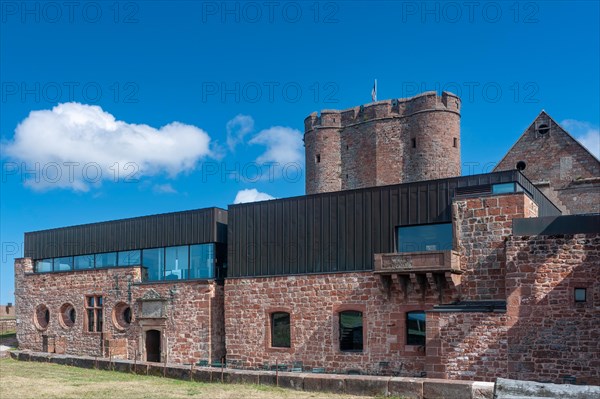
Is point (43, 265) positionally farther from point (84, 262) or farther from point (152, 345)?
point (152, 345)

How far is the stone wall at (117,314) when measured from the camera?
26328 mm

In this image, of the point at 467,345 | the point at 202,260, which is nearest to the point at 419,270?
the point at 467,345

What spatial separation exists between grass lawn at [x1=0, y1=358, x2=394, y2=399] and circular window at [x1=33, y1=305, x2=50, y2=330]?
12692 millimetres

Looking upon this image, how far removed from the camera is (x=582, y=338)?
55.2ft

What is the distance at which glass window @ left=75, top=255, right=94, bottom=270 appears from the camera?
103 ft

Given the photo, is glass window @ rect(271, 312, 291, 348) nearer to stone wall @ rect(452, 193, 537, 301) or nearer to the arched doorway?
the arched doorway

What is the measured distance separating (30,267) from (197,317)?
13.2 meters

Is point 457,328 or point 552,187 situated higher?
point 552,187

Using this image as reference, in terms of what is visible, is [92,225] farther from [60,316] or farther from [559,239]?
[559,239]

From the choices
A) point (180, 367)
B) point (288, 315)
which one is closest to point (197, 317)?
point (288, 315)

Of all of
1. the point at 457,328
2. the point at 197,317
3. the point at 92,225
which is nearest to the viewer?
the point at 457,328

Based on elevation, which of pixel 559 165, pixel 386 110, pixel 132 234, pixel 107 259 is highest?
pixel 386 110

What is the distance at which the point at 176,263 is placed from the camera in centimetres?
2794

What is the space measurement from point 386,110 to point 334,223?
17.1m
